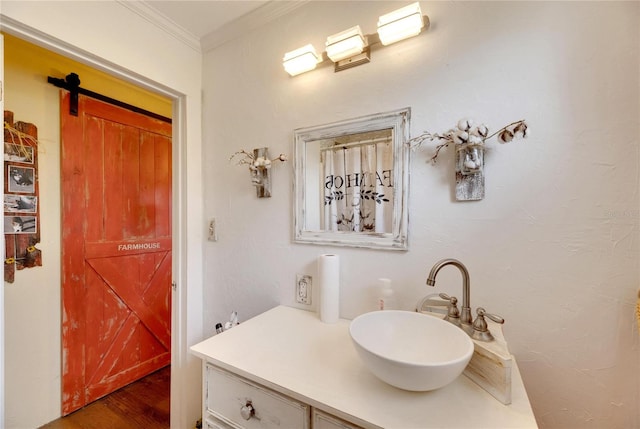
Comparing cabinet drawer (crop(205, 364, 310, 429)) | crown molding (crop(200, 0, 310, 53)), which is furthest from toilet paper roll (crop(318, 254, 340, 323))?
crown molding (crop(200, 0, 310, 53))

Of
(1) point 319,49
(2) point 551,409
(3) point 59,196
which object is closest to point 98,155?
(3) point 59,196

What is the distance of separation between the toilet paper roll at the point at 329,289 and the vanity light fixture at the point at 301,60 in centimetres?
85

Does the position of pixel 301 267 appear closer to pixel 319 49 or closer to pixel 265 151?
pixel 265 151

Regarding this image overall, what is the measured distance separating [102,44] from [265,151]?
0.83m

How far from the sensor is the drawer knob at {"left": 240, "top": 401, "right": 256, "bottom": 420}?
2.51 feet

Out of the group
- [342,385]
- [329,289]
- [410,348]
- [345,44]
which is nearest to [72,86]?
[345,44]

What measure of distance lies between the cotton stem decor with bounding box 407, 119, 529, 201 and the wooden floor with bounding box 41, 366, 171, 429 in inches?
84.0

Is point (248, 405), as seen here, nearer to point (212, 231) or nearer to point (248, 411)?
point (248, 411)

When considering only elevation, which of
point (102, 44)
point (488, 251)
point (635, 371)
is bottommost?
point (635, 371)

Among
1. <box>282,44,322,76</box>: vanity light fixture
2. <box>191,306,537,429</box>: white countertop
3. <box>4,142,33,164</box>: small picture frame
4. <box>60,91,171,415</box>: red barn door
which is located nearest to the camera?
<box>191,306,537,429</box>: white countertop

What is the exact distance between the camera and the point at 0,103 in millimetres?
963

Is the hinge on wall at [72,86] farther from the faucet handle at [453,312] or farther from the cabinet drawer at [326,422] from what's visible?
the faucet handle at [453,312]

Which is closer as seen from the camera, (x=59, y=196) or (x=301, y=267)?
(x=301, y=267)

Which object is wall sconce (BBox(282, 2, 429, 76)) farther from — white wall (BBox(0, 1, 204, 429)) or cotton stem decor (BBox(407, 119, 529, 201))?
white wall (BBox(0, 1, 204, 429))
